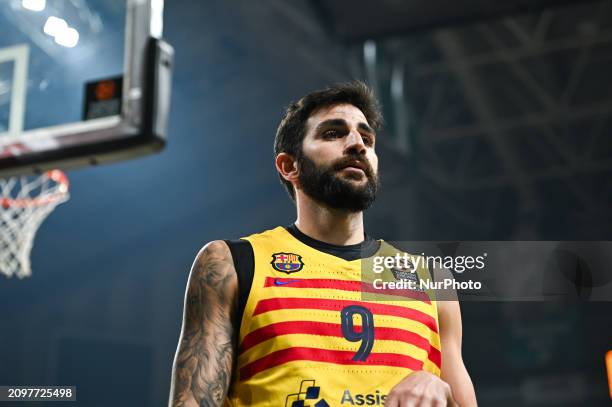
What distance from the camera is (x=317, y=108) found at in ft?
8.59

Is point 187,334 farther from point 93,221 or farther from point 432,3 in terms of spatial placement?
point 93,221

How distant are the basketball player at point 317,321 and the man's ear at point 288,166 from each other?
9cm

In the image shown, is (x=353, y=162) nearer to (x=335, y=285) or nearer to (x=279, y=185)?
(x=335, y=285)

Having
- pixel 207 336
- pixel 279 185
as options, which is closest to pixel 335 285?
pixel 207 336

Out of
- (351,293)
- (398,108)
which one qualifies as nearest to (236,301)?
(351,293)

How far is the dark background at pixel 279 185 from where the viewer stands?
10328 mm

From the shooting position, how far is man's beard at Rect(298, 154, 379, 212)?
238cm

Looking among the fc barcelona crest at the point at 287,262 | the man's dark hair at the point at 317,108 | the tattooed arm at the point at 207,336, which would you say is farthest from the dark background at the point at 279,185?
the tattooed arm at the point at 207,336

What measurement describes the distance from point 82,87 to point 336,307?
9.89ft

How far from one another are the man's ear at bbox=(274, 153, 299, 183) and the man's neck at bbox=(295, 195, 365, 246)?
163 mm

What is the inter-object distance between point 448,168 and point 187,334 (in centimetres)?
1183

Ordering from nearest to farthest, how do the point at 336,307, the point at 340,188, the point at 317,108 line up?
the point at 336,307, the point at 340,188, the point at 317,108

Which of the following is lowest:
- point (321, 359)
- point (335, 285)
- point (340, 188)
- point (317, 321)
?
point (321, 359)

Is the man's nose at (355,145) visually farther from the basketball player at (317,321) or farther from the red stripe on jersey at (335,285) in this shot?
the red stripe on jersey at (335,285)
